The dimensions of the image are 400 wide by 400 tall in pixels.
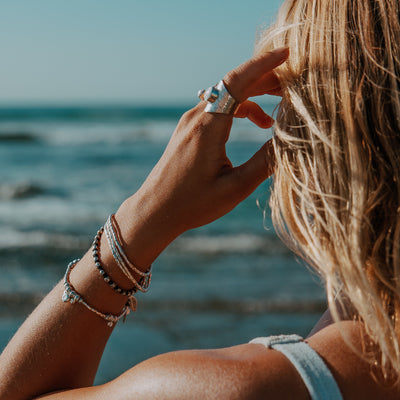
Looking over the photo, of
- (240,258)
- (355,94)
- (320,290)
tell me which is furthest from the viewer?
(240,258)

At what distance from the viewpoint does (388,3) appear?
1.32 meters

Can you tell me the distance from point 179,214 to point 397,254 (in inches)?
22.9

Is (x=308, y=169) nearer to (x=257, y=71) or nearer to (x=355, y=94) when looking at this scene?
(x=355, y=94)

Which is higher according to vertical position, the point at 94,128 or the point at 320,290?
the point at 94,128

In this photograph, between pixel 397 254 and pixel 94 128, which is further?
pixel 94 128

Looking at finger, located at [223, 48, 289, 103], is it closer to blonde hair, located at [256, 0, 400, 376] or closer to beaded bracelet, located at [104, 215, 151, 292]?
blonde hair, located at [256, 0, 400, 376]

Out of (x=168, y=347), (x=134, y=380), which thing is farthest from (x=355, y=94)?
(x=168, y=347)

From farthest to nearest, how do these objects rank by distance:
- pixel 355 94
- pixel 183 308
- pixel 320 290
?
pixel 320 290 < pixel 183 308 < pixel 355 94

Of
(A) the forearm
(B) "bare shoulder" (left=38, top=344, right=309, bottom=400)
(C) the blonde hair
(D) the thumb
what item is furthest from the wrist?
(B) "bare shoulder" (left=38, top=344, right=309, bottom=400)

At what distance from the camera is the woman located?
3.57 feet

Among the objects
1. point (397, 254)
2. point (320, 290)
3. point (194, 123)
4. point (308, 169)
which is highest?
point (194, 123)

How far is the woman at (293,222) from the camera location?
1.09 m

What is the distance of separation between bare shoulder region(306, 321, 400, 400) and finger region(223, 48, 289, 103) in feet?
2.16

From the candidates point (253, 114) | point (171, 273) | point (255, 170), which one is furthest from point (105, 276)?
point (171, 273)
